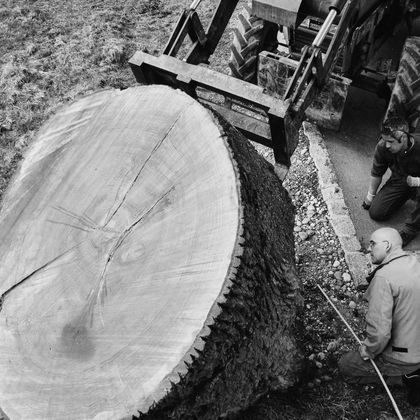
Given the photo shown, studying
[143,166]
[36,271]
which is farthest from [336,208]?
[36,271]

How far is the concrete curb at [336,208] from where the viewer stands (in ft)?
13.3

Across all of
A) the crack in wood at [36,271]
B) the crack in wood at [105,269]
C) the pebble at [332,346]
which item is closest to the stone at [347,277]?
the pebble at [332,346]

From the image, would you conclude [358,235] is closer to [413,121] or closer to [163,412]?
[413,121]

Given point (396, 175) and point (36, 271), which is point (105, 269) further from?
point (396, 175)

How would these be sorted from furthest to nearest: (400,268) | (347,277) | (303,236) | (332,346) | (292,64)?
1. (292,64)
2. (303,236)
3. (347,277)
4. (332,346)
5. (400,268)

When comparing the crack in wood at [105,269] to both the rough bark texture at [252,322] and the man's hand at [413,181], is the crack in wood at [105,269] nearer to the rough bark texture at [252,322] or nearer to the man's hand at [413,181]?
the rough bark texture at [252,322]

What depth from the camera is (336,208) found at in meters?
4.52

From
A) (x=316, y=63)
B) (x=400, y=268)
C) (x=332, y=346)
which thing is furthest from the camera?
(x=332, y=346)

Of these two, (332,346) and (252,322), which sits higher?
(252,322)

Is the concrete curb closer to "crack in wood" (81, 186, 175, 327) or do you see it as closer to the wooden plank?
the wooden plank

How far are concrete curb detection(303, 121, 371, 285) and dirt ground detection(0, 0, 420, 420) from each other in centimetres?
6

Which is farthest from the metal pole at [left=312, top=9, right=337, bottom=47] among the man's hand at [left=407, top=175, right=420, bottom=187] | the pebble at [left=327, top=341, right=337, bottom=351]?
the pebble at [left=327, top=341, right=337, bottom=351]

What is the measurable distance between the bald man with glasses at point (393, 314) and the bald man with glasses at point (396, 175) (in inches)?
53.0

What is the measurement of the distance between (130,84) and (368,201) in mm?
3281
